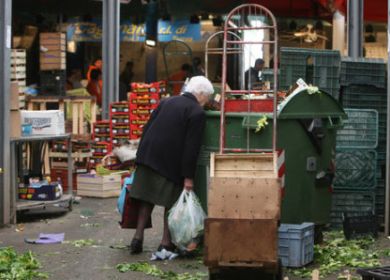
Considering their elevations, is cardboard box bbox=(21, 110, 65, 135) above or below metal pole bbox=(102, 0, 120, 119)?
below

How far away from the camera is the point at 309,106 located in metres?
10.1

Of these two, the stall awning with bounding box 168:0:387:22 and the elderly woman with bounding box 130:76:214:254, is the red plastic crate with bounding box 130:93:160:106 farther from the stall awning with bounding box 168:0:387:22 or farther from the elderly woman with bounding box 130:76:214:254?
the elderly woman with bounding box 130:76:214:254

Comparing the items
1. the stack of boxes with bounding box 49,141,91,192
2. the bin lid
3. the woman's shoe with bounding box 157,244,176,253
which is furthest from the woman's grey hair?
the stack of boxes with bounding box 49,141,91,192

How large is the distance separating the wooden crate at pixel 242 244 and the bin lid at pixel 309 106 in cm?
200

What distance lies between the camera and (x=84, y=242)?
34.8 feet

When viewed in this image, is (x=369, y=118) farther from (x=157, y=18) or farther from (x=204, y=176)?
(x=157, y=18)

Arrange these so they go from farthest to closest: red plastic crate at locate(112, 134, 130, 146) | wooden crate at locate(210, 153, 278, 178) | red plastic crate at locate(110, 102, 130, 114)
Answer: red plastic crate at locate(110, 102, 130, 114) → red plastic crate at locate(112, 134, 130, 146) → wooden crate at locate(210, 153, 278, 178)

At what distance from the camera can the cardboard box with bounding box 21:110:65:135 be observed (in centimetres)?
1262

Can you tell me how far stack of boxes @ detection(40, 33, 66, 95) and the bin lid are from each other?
344 inches

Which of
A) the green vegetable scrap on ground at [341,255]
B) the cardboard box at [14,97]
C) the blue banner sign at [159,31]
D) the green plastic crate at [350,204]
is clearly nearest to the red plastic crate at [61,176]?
the cardboard box at [14,97]

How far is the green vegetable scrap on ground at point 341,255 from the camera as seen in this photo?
912 cm

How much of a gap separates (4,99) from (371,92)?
437 cm

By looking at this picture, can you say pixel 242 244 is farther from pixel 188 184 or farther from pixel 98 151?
pixel 98 151

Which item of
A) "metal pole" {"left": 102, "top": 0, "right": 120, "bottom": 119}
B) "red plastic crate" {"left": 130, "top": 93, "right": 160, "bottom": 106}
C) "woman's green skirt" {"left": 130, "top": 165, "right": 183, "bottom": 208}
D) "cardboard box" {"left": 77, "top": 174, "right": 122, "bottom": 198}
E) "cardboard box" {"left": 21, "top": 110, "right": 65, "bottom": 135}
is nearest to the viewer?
"woman's green skirt" {"left": 130, "top": 165, "right": 183, "bottom": 208}
